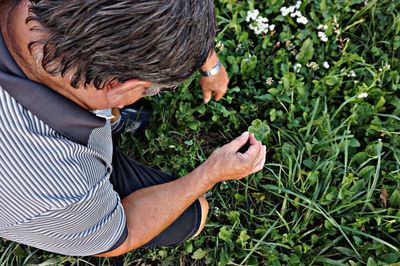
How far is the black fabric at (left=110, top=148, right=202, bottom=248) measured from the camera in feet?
7.52

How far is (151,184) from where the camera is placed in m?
→ 2.36

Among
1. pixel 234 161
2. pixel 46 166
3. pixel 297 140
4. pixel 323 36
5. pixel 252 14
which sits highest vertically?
pixel 46 166

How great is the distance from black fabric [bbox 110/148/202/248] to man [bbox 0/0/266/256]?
0.38 m

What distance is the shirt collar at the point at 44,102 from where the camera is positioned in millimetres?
1409

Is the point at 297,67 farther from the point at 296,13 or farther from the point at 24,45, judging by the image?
the point at 24,45

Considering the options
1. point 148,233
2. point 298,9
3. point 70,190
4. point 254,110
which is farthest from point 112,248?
point 298,9

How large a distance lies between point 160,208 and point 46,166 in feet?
2.41

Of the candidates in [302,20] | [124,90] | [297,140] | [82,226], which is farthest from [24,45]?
[302,20]

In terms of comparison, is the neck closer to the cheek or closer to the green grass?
the cheek

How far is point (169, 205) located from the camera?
2.14 m

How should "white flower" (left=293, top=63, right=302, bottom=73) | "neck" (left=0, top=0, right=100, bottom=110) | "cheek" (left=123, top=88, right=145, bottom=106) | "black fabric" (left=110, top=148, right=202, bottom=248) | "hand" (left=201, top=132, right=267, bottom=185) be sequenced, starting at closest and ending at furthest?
"neck" (left=0, top=0, right=100, bottom=110) < "cheek" (left=123, top=88, right=145, bottom=106) < "hand" (left=201, top=132, right=267, bottom=185) < "black fabric" (left=110, top=148, right=202, bottom=248) < "white flower" (left=293, top=63, right=302, bottom=73)

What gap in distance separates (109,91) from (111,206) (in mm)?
537

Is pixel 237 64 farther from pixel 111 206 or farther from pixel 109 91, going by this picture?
pixel 109 91

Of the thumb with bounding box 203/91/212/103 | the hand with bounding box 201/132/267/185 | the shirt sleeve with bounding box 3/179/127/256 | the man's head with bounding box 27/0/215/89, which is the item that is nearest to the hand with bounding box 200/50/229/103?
the thumb with bounding box 203/91/212/103
